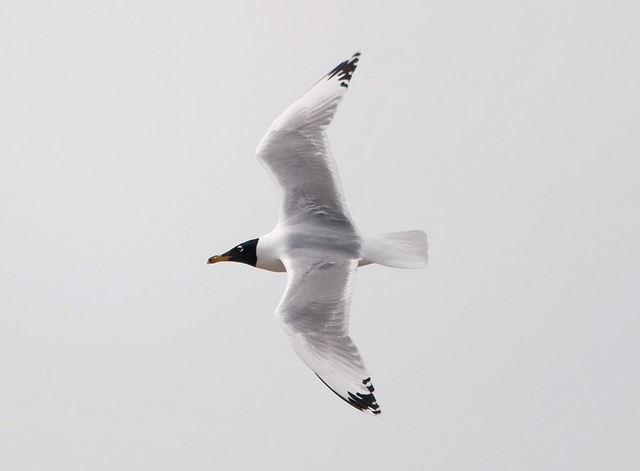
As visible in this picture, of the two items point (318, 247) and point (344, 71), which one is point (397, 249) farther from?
point (344, 71)

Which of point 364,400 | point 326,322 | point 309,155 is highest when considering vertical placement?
point 309,155

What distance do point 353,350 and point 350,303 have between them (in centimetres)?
28

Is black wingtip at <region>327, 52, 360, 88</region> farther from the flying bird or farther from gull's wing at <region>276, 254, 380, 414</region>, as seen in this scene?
gull's wing at <region>276, 254, 380, 414</region>

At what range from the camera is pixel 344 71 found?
6.18 meters

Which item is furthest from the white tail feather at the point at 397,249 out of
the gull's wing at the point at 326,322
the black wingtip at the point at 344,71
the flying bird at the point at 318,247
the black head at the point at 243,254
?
the black wingtip at the point at 344,71

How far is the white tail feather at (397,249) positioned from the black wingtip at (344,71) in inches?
42.7

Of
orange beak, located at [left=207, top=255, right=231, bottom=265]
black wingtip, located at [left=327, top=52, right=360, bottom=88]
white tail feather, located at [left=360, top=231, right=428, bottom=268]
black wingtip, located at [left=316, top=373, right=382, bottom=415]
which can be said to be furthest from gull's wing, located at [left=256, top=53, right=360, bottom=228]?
black wingtip, located at [left=316, top=373, right=382, bottom=415]

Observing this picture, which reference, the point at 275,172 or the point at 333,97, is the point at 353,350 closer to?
the point at 275,172

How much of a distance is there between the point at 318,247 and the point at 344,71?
51.2 inches

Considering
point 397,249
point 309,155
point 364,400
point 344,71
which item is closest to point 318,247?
point 397,249

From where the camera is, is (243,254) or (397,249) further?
(243,254)

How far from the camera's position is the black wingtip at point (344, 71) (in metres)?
6.15

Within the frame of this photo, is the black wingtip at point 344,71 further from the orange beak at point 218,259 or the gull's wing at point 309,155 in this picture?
the orange beak at point 218,259

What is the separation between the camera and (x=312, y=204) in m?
5.68
